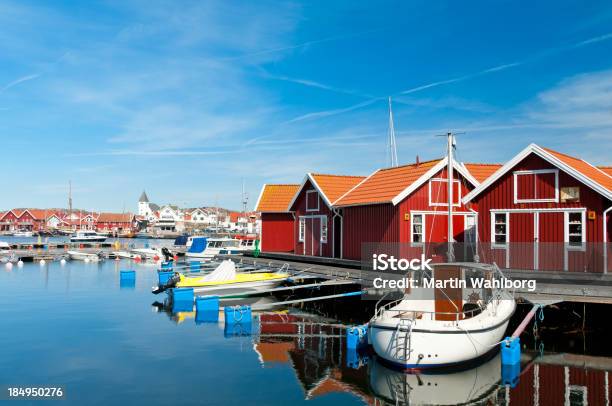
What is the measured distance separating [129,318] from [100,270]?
2522cm

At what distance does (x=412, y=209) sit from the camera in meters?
27.2

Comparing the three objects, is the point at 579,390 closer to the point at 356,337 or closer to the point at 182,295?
the point at 356,337

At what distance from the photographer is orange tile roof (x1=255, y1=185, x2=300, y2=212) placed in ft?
137

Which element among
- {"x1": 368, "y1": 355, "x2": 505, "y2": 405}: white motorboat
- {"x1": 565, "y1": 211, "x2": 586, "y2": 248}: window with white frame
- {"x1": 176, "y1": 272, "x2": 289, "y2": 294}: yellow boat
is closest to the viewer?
{"x1": 368, "y1": 355, "x2": 505, "y2": 405}: white motorboat

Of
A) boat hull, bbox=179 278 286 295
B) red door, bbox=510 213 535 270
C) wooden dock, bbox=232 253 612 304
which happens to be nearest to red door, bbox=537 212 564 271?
red door, bbox=510 213 535 270

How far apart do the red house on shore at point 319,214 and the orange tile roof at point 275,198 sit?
3.18 meters

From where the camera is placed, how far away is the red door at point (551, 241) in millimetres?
22750

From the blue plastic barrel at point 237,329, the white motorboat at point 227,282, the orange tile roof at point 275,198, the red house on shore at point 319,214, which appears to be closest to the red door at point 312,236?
the red house on shore at point 319,214

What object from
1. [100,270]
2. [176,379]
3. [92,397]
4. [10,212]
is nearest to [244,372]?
[176,379]

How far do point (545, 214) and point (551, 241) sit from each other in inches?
49.0

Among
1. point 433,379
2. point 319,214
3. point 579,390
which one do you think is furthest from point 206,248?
point 579,390

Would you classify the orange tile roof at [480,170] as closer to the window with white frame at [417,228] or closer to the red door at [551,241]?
the window with white frame at [417,228]

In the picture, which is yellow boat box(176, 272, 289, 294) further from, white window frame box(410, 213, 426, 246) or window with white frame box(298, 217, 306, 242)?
white window frame box(410, 213, 426, 246)

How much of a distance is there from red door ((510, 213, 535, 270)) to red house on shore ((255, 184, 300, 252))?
64.7 ft
